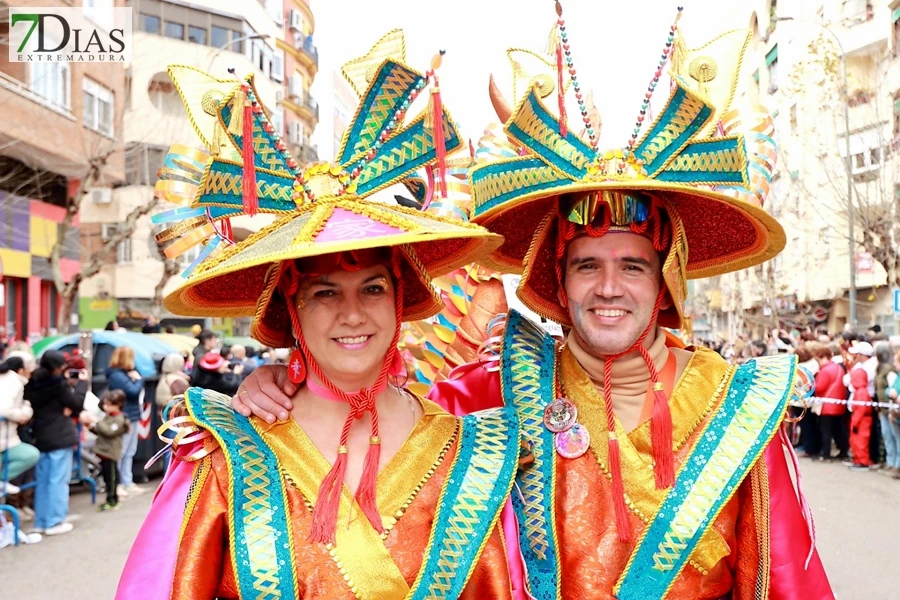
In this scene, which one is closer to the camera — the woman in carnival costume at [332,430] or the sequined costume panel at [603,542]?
the woman in carnival costume at [332,430]

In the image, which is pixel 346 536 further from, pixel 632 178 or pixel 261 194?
pixel 632 178

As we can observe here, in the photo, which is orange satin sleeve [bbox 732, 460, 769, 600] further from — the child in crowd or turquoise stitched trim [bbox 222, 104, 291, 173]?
the child in crowd

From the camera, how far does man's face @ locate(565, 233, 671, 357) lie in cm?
229

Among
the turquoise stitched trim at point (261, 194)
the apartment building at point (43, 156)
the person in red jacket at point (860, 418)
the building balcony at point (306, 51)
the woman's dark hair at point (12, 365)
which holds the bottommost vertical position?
the person in red jacket at point (860, 418)

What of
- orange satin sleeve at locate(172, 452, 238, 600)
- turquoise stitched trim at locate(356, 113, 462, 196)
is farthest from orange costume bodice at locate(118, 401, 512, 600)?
turquoise stitched trim at locate(356, 113, 462, 196)

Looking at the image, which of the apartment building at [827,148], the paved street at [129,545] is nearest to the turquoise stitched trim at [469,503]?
the paved street at [129,545]

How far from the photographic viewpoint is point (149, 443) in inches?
375

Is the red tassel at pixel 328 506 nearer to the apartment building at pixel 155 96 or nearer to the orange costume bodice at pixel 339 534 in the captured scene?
the orange costume bodice at pixel 339 534

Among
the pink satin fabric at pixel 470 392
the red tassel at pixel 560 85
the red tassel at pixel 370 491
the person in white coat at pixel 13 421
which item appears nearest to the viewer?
the red tassel at pixel 370 491

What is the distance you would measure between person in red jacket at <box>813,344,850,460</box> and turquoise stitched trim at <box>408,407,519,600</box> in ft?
31.4

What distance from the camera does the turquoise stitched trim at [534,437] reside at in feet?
Answer: 7.06

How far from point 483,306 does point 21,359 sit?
15.2 ft

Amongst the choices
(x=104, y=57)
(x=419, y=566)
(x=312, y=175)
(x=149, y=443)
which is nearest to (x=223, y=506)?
(x=419, y=566)

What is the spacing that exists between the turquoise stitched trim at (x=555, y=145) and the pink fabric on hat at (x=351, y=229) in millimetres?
663
